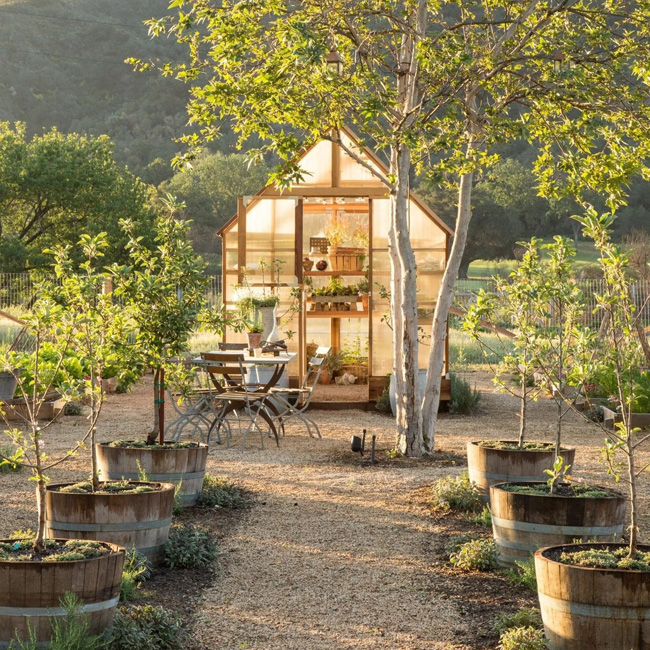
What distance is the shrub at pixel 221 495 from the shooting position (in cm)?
672

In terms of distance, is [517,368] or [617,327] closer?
[617,327]

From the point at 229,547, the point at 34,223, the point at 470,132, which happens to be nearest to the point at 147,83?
the point at 34,223

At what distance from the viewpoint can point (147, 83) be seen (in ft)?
158

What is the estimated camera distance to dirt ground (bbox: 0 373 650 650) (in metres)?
4.27

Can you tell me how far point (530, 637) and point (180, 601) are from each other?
1683mm

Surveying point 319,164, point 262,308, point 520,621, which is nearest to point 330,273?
point 262,308

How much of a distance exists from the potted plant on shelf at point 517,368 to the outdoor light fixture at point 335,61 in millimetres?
2771

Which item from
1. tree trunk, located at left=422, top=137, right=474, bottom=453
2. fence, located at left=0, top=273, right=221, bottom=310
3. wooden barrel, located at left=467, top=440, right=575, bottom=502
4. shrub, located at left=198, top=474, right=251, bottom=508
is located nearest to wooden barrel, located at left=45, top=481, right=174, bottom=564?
shrub, located at left=198, top=474, right=251, bottom=508

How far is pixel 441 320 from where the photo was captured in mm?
9297

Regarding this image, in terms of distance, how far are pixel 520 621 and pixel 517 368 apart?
2.56m

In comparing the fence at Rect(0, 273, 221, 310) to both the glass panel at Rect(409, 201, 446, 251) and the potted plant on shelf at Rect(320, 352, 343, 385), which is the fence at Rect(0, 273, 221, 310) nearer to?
the potted plant on shelf at Rect(320, 352, 343, 385)

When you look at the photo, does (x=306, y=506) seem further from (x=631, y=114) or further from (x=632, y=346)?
(x=631, y=114)

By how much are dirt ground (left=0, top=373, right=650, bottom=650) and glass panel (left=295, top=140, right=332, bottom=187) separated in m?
4.60

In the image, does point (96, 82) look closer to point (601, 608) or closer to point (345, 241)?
point (345, 241)
